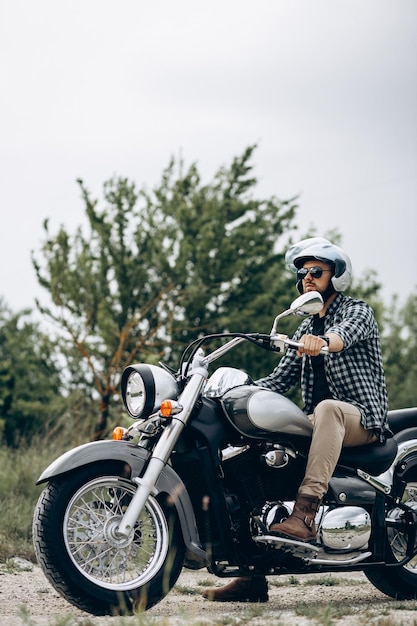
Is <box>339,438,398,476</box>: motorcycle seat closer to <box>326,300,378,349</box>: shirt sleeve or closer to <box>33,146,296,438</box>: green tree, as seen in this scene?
<box>326,300,378,349</box>: shirt sleeve

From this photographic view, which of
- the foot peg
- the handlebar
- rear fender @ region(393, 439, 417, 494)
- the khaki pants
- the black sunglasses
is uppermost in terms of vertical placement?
the black sunglasses

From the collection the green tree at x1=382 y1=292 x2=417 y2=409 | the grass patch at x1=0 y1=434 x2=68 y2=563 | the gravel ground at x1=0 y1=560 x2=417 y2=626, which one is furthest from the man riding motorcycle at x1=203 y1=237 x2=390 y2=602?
the green tree at x1=382 y1=292 x2=417 y2=409

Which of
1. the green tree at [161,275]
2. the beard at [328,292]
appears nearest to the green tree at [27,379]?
the green tree at [161,275]

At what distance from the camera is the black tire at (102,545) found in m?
5.02

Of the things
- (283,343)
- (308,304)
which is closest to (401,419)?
(283,343)

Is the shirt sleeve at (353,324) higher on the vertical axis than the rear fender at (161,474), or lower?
higher

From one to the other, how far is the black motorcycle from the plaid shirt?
0.23 m

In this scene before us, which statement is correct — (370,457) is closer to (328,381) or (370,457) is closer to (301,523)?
(328,381)

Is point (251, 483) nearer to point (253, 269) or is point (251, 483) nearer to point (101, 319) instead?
point (101, 319)

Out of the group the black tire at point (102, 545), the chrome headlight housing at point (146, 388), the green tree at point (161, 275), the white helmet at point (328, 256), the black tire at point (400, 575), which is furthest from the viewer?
the green tree at point (161, 275)

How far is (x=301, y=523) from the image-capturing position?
544 centimetres

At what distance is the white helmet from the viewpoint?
6086 millimetres

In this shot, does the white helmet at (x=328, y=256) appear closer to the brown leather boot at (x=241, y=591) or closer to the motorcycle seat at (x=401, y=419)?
→ the motorcycle seat at (x=401, y=419)

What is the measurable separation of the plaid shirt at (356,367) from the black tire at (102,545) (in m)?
1.32
